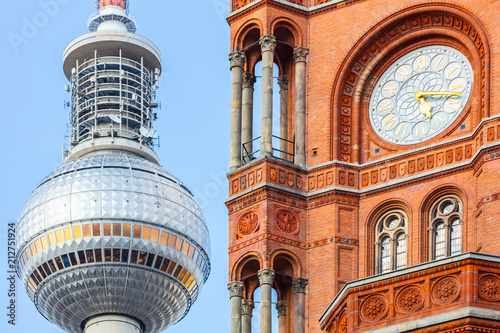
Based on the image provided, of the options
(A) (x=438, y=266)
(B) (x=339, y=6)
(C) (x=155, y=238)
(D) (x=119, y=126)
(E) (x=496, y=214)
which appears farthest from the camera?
(D) (x=119, y=126)

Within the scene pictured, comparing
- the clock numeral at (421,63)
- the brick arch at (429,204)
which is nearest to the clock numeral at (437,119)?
the clock numeral at (421,63)

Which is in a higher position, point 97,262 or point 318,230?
point 97,262

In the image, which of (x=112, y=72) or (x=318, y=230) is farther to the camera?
(x=112, y=72)

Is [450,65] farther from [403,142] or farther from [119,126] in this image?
[119,126]

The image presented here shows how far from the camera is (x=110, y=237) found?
15762cm

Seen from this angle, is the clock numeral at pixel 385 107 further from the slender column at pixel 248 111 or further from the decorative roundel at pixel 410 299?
the decorative roundel at pixel 410 299

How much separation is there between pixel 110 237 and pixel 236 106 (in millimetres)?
99611

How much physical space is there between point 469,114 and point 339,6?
287 inches

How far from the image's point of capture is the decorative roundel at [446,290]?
46.2 meters

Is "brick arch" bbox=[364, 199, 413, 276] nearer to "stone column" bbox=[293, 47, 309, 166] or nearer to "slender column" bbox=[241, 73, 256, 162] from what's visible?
"stone column" bbox=[293, 47, 309, 166]

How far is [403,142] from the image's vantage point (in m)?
57.1

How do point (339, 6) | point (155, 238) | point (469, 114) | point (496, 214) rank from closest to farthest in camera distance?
point (496, 214) < point (469, 114) < point (339, 6) < point (155, 238)

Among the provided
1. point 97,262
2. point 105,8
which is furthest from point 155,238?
point 105,8

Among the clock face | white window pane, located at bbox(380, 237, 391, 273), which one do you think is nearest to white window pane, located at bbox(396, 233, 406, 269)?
white window pane, located at bbox(380, 237, 391, 273)
